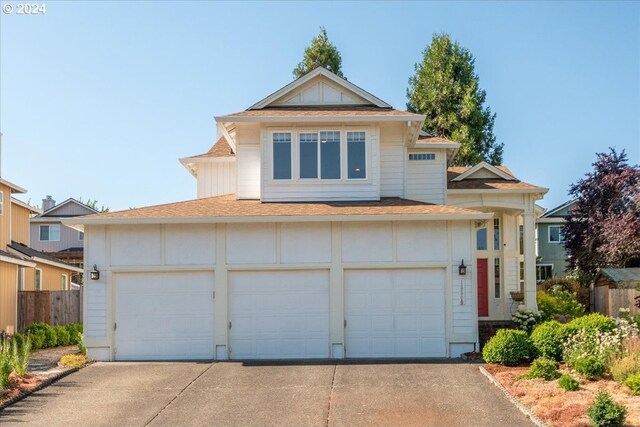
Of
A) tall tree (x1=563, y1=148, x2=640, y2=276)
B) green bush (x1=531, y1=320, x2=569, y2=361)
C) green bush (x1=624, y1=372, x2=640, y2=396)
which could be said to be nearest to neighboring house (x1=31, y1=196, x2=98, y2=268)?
tall tree (x1=563, y1=148, x2=640, y2=276)

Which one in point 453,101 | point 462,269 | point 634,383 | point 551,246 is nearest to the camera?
point 634,383

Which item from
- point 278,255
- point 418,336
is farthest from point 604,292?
point 278,255

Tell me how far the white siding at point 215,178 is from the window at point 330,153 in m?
4.08

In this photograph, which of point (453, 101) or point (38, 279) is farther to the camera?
point (453, 101)

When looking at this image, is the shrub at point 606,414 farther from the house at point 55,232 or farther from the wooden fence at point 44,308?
the house at point 55,232

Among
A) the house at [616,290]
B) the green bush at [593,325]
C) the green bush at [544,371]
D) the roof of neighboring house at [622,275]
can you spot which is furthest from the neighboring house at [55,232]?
the green bush at [544,371]

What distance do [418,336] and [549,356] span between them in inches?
125

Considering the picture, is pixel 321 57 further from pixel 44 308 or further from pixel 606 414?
pixel 606 414

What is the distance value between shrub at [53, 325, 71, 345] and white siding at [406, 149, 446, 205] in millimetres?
12011

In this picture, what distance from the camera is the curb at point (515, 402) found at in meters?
11.9

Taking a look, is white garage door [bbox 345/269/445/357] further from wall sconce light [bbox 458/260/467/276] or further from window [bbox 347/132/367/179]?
window [bbox 347/132/367/179]

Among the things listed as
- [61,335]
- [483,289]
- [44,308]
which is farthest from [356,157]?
[44,308]

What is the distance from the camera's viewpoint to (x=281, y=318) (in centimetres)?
1877

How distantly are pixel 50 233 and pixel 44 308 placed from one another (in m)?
21.8
